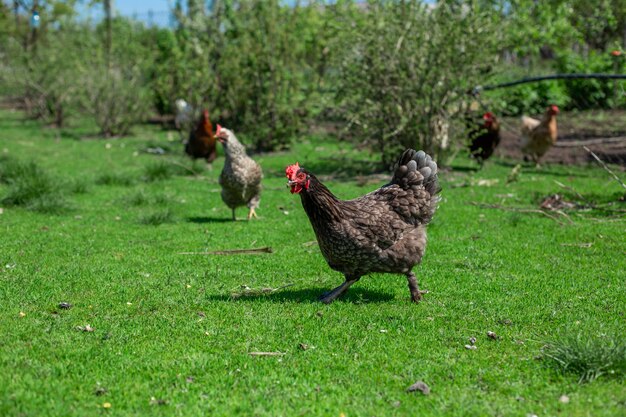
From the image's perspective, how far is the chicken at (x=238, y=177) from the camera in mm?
9133

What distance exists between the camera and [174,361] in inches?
173

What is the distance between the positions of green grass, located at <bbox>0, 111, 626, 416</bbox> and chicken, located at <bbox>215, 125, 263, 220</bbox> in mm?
400

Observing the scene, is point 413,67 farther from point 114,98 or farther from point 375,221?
point 114,98

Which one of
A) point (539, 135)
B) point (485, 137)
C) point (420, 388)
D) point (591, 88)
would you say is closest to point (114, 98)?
point (485, 137)

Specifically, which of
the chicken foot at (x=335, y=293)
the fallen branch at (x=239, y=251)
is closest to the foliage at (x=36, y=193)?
the fallen branch at (x=239, y=251)

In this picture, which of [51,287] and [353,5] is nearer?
[51,287]

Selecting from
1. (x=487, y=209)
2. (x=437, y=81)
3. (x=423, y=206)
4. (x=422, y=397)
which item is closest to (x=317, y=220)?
(x=423, y=206)

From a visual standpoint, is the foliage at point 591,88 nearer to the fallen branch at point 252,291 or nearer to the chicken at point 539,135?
the chicken at point 539,135

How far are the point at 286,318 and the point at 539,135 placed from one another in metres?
10.4

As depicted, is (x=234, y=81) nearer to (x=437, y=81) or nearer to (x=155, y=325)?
(x=437, y=81)

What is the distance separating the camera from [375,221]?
5566mm

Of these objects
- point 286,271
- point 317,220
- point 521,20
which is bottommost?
point 286,271

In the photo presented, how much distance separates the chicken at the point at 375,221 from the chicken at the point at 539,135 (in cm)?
862

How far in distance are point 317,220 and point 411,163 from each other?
1.07 metres
